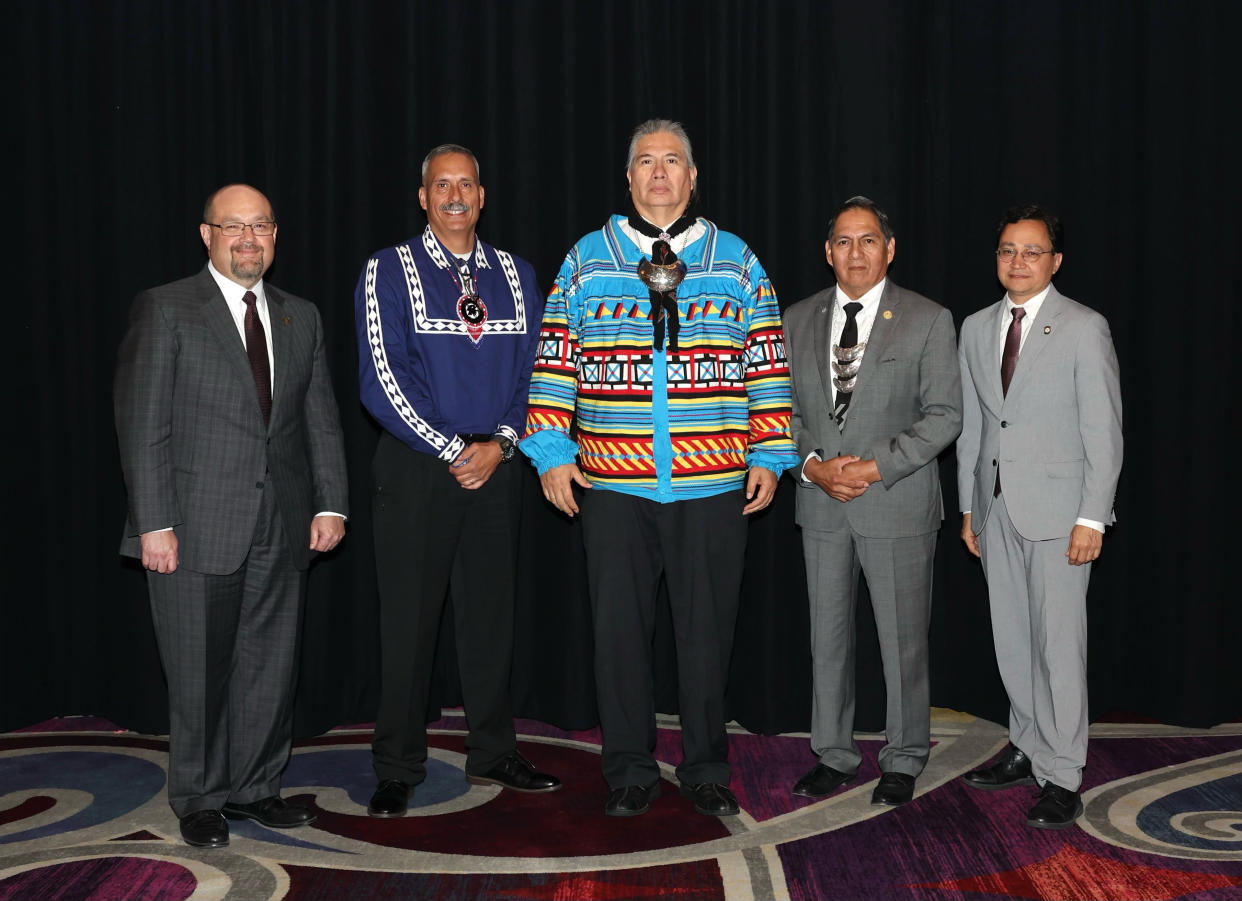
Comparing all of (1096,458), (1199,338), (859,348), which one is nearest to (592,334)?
(859,348)

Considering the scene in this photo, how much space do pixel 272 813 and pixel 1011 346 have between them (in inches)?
106

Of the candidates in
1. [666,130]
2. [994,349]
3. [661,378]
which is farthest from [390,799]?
[994,349]

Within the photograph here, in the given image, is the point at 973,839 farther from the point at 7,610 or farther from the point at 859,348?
the point at 7,610

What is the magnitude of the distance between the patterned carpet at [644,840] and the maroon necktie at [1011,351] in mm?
1051

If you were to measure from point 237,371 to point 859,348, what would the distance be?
191 centimetres

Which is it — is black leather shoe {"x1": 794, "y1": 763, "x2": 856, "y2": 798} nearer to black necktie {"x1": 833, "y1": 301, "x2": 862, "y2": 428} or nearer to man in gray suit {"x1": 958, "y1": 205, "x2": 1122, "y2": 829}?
man in gray suit {"x1": 958, "y1": 205, "x2": 1122, "y2": 829}

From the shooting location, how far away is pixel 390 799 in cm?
350

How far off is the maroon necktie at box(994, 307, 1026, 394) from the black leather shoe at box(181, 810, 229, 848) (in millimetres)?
2698

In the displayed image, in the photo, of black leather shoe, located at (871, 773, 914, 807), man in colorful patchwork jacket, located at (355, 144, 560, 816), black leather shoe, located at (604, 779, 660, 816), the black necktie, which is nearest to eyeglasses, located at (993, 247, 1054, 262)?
the black necktie

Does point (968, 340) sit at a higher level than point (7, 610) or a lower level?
higher

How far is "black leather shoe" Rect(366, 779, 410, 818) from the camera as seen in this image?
11.4 ft

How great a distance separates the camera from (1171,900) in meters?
2.83

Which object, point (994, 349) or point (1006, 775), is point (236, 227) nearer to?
point (994, 349)

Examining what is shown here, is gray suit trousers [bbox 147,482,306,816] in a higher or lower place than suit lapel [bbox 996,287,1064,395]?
lower
